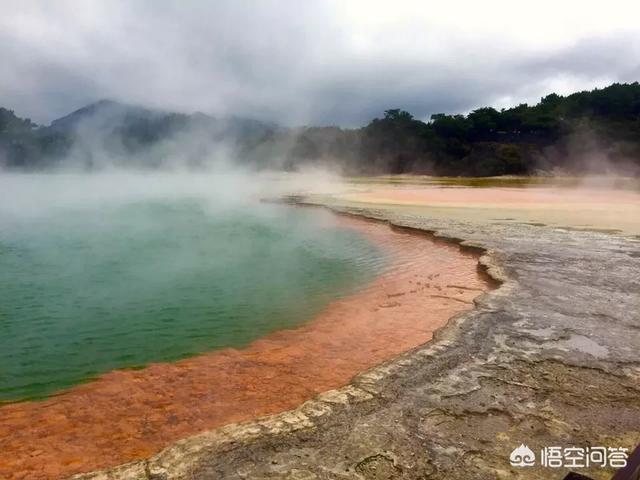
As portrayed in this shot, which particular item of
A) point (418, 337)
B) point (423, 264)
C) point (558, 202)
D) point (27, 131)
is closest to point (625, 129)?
point (558, 202)

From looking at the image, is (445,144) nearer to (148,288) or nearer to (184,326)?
(148,288)

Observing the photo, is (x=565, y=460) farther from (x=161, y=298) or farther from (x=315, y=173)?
(x=315, y=173)

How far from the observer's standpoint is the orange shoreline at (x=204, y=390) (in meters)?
2.79

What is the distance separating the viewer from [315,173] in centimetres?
4925

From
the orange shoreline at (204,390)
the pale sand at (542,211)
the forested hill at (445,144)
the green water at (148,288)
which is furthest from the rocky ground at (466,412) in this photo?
the forested hill at (445,144)

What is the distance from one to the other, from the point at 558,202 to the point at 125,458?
1825 cm

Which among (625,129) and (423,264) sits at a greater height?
(625,129)

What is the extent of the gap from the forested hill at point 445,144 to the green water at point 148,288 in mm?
33627

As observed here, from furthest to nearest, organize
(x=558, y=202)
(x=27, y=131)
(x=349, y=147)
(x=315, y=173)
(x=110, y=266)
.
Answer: (x=27, y=131) → (x=349, y=147) → (x=315, y=173) → (x=558, y=202) → (x=110, y=266)

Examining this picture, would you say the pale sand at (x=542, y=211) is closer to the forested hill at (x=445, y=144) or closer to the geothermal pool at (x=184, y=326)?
the geothermal pool at (x=184, y=326)

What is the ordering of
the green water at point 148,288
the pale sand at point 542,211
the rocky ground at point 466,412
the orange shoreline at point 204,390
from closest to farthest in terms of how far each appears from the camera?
the rocky ground at point 466,412 → the orange shoreline at point 204,390 → the green water at point 148,288 → the pale sand at point 542,211

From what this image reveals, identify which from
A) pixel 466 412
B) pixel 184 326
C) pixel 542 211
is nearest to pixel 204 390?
pixel 184 326

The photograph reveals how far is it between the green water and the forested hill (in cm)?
3363

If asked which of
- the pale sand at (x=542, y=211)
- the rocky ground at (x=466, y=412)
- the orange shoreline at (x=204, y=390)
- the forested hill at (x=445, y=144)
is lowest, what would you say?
the orange shoreline at (x=204, y=390)
